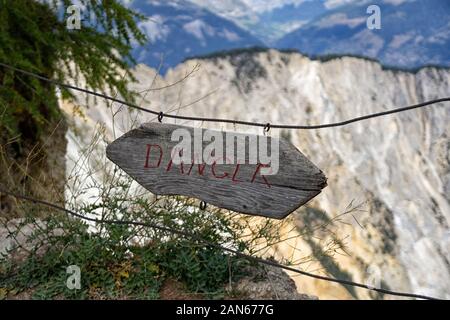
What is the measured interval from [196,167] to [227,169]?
0.08m

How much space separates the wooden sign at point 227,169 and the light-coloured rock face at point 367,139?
4.67 meters

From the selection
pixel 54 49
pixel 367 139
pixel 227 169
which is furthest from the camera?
pixel 367 139

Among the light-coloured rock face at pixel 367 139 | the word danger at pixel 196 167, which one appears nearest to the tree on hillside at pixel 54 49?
the word danger at pixel 196 167

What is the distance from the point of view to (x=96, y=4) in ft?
11.7

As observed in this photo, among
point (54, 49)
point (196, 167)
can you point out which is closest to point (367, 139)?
point (54, 49)

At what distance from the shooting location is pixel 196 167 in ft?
4.83

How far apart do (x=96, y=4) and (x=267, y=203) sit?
2.53 m

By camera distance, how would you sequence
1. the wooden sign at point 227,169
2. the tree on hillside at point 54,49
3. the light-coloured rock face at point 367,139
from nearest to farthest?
the wooden sign at point 227,169 < the tree on hillside at point 54,49 < the light-coloured rock face at point 367,139

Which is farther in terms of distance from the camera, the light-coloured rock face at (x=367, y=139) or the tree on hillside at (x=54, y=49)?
the light-coloured rock face at (x=367, y=139)

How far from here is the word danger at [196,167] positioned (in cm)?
143

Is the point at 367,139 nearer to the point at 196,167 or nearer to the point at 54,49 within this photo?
the point at 54,49

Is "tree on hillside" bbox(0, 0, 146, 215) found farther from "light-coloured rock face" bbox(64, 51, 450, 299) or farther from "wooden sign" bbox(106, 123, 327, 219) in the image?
"light-coloured rock face" bbox(64, 51, 450, 299)

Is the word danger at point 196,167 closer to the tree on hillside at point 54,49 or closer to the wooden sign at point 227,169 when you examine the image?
the wooden sign at point 227,169

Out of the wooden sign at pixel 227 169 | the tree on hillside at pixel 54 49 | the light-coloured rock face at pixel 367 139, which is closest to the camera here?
the wooden sign at pixel 227 169
